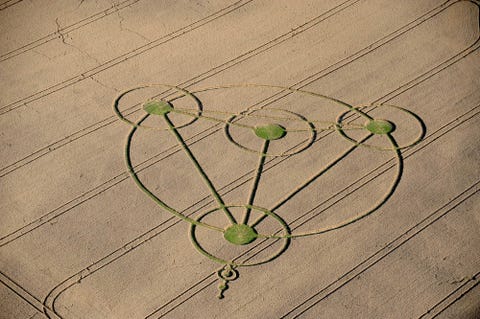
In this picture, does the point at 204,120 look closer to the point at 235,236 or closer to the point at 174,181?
the point at 174,181

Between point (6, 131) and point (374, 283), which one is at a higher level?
point (6, 131)

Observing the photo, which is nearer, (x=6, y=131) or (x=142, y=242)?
(x=142, y=242)

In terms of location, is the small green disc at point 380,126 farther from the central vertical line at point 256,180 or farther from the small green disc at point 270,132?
Answer: the central vertical line at point 256,180

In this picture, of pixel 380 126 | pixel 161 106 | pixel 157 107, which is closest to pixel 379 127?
pixel 380 126

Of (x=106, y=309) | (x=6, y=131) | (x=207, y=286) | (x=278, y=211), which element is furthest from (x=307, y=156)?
(x=6, y=131)

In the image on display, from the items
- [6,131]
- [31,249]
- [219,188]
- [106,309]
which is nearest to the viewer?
[106,309]

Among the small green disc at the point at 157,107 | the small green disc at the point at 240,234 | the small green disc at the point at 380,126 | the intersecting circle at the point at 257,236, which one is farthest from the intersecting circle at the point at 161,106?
the small green disc at the point at 380,126
